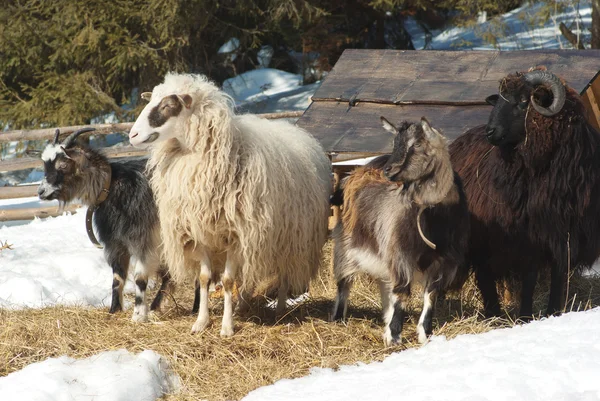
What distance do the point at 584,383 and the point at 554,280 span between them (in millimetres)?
2350

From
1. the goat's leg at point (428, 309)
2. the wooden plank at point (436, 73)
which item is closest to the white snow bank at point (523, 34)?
the wooden plank at point (436, 73)

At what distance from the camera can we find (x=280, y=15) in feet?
53.9

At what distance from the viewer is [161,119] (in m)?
6.73

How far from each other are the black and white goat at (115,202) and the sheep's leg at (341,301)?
1641 millimetres

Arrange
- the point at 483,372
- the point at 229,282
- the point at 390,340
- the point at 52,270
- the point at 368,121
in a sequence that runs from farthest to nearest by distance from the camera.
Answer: the point at 52,270 < the point at 368,121 < the point at 229,282 < the point at 390,340 < the point at 483,372

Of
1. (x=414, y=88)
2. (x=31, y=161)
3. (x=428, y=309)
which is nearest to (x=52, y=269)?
(x=414, y=88)

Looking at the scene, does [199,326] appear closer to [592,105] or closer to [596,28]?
[592,105]

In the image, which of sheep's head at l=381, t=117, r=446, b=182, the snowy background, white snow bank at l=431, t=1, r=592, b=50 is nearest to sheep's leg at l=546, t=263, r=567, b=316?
the snowy background

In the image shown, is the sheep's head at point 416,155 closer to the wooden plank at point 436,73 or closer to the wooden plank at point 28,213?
the wooden plank at point 436,73

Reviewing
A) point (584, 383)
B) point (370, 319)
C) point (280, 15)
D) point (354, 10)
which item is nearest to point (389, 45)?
point (354, 10)

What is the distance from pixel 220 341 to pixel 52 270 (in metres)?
3.51

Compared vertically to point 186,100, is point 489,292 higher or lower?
lower

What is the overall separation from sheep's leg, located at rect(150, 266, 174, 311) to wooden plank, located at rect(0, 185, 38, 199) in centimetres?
673

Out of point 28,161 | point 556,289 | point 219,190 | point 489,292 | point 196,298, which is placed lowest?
point 28,161
